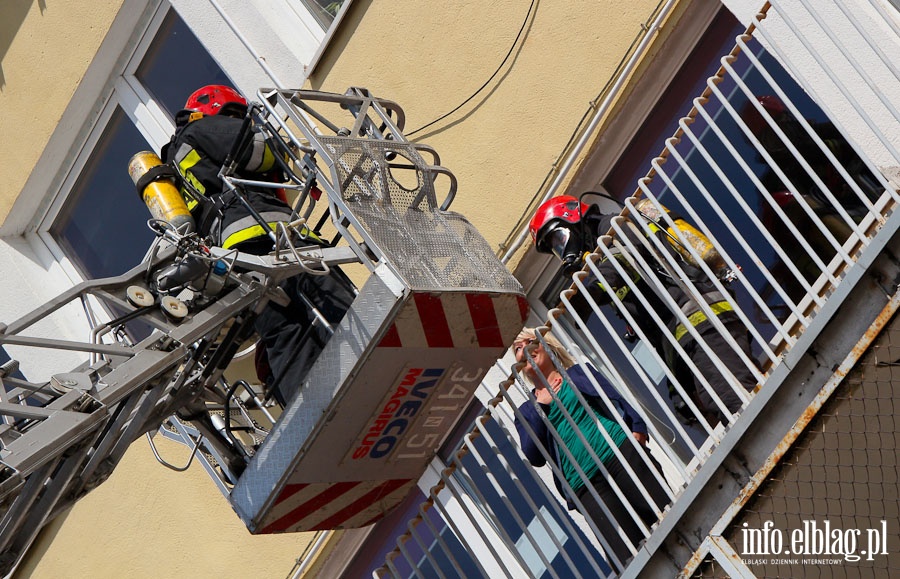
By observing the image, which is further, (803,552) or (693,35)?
(693,35)

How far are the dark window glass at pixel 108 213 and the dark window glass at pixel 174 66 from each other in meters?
0.39

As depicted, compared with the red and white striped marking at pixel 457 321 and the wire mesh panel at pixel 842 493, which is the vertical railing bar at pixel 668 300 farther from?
the red and white striped marking at pixel 457 321

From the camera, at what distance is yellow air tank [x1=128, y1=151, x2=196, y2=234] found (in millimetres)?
6480

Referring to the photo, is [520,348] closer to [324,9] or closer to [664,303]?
[664,303]

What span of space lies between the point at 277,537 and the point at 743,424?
427 centimetres

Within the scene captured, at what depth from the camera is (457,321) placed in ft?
18.5

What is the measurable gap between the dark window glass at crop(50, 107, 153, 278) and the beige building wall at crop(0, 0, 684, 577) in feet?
1.41

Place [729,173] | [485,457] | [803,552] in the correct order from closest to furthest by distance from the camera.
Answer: [803,552], [729,173], [485,457]

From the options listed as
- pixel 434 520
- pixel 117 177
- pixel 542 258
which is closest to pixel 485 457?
pixel 434 520

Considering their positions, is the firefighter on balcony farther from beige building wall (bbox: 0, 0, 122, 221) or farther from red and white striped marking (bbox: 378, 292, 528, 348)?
beige building wall (bbox: 0, 0, 122, 221)

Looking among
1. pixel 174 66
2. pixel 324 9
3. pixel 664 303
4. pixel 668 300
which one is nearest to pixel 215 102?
pixel 324 9

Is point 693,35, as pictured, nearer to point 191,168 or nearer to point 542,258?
point 542,258

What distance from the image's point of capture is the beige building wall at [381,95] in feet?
25.5

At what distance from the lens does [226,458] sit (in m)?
6.26
